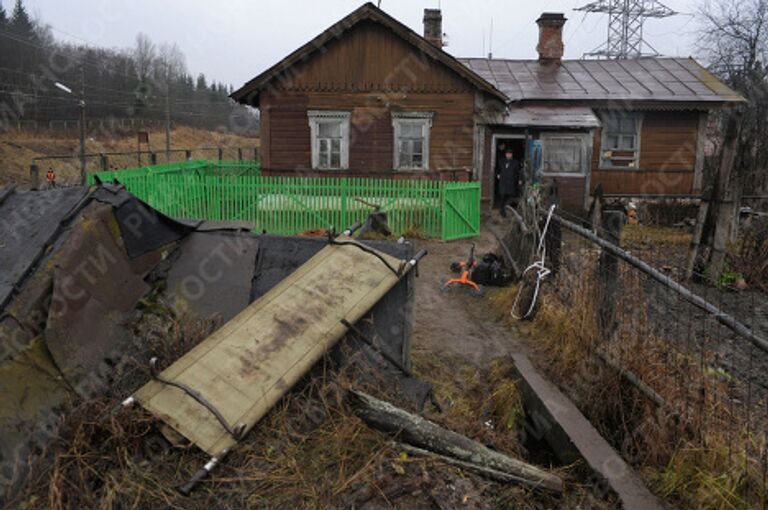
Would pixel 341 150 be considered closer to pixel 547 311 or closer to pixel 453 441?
pixel 547 311

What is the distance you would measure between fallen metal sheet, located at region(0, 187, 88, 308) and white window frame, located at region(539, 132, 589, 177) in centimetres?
1302

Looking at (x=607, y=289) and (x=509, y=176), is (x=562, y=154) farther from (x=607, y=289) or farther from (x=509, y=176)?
(x=607, y=289)

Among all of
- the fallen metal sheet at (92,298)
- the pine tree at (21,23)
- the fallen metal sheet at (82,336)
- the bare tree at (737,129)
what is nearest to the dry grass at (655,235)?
the bare tree at (737,129)

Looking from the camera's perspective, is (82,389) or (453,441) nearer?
(453,441)

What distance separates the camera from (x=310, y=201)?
41.1ft

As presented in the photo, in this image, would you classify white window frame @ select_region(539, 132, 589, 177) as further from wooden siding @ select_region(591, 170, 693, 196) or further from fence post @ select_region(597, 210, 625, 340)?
fence post @ select_region(597, 210, 625, 340)

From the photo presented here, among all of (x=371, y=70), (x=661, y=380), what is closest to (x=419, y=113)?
(x=371, y=70)

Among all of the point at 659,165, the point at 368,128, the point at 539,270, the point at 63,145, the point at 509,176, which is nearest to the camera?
the point at 539,270

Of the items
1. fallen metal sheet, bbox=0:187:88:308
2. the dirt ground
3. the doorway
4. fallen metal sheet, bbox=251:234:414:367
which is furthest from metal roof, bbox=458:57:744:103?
fallen metal sheet, bbox=0:187:88:308

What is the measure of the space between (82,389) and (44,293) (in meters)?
0.67

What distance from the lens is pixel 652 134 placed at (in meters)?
16.7

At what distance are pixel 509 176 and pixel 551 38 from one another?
20.1ft

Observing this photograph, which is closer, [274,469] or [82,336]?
[274,469]

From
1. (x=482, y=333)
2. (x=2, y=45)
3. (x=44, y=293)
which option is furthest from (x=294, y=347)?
(x=2, y=45)
